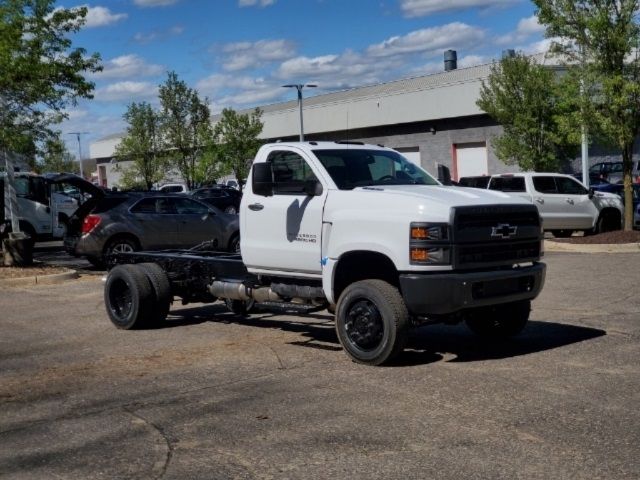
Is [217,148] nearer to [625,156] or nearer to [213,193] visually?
[213,193]

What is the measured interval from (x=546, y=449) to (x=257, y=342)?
4.61m

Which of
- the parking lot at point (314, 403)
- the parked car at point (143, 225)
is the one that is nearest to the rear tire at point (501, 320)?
the parking lot at point (314, 403)

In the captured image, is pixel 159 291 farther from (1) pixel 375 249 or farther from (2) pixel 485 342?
(2) pixel 485 342

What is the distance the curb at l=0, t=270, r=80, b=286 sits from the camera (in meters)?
15.6

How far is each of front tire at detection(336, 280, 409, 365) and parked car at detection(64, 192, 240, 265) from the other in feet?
29.4

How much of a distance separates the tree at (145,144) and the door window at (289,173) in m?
37.3

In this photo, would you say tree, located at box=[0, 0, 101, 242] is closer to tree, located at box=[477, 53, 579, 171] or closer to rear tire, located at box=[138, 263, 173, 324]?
rear tire, located at box=[138, 263, 173, 324]

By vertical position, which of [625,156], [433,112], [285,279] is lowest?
[285,279]

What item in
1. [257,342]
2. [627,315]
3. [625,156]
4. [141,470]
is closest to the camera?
[141,470]

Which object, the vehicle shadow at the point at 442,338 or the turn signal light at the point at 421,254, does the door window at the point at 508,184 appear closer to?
the vehicle shadow at the point at 442,338

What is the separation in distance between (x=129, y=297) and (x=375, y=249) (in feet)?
13.7

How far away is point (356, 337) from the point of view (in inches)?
318

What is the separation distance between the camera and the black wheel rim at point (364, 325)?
25.9 feet

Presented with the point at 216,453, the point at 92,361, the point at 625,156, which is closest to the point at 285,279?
the point at 92,361
